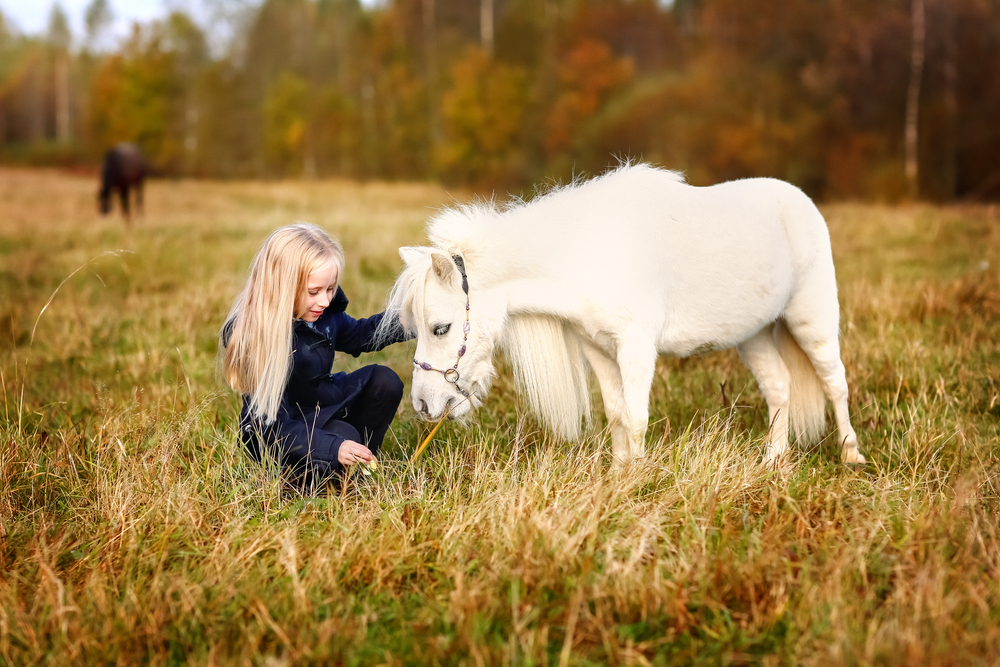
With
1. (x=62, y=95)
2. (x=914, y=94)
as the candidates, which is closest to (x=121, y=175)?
(x=914, y=94)

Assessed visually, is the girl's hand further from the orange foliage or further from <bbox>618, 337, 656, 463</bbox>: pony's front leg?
the orange foliage

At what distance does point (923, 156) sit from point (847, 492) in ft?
57.7

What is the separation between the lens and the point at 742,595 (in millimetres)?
2121

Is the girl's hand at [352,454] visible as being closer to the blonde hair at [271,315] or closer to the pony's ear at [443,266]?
the blonde hair at [271,315]

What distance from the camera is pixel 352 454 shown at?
9.53 ft

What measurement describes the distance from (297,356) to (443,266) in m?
0.68

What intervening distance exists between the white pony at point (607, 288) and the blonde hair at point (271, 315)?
369mm

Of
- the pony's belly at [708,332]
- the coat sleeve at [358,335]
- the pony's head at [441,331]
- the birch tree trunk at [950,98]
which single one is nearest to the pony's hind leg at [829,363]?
the pony's belly at [708,332]

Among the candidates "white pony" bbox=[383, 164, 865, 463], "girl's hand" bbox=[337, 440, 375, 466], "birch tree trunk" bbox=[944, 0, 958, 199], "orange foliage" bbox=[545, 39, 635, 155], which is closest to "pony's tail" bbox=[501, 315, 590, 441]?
"white pony" bbox=[383, 164, 865, 463]

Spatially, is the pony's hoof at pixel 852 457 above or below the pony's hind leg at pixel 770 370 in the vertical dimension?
below

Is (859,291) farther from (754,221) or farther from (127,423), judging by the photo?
(127,423)

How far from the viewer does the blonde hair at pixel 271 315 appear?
112 inches

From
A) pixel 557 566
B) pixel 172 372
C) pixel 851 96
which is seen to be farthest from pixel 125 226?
pixel 851 96

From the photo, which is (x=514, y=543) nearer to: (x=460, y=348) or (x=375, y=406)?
(x=460, y=348)
